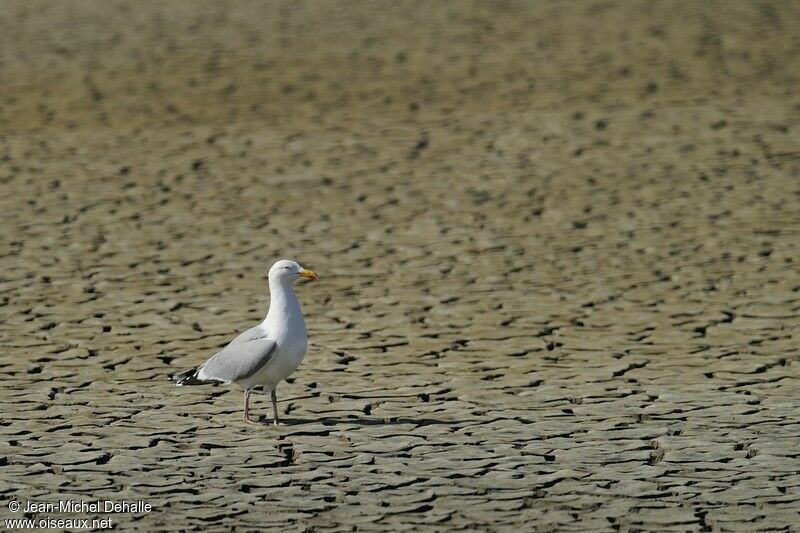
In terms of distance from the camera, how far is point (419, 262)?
427 inches

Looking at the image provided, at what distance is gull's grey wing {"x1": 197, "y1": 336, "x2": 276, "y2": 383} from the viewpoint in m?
6.97

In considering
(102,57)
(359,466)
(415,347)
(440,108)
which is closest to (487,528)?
(359,466)

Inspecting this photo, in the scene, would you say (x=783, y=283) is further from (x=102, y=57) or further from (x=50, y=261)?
(x=102, y=57)

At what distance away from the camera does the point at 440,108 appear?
15.8 m

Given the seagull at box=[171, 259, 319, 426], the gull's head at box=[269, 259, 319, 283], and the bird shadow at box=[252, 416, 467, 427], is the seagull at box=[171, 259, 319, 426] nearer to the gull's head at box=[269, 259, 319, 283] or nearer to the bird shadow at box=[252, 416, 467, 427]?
the gull's head at box=[269, 259, 319, 283]

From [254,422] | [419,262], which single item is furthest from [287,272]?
[419,262]

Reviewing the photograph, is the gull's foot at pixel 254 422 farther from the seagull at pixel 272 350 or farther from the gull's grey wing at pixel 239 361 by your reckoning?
the gull's grey wing at pixel 239 361

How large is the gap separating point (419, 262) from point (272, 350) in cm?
396

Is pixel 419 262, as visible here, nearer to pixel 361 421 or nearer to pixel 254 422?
pixel 361 421

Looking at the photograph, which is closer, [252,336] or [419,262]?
[252,336]

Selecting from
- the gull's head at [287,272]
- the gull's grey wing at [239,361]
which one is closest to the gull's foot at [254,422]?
the gull's grey wing at [239,361]

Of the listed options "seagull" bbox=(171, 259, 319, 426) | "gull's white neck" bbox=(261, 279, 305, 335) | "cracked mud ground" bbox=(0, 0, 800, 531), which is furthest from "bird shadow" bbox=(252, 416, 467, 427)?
"gull's white neck" bbox=(261, 279, 305, 335)

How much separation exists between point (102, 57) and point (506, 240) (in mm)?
8936

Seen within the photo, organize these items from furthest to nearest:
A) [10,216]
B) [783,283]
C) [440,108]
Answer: [440,108]
[10,216]
[783,283]
